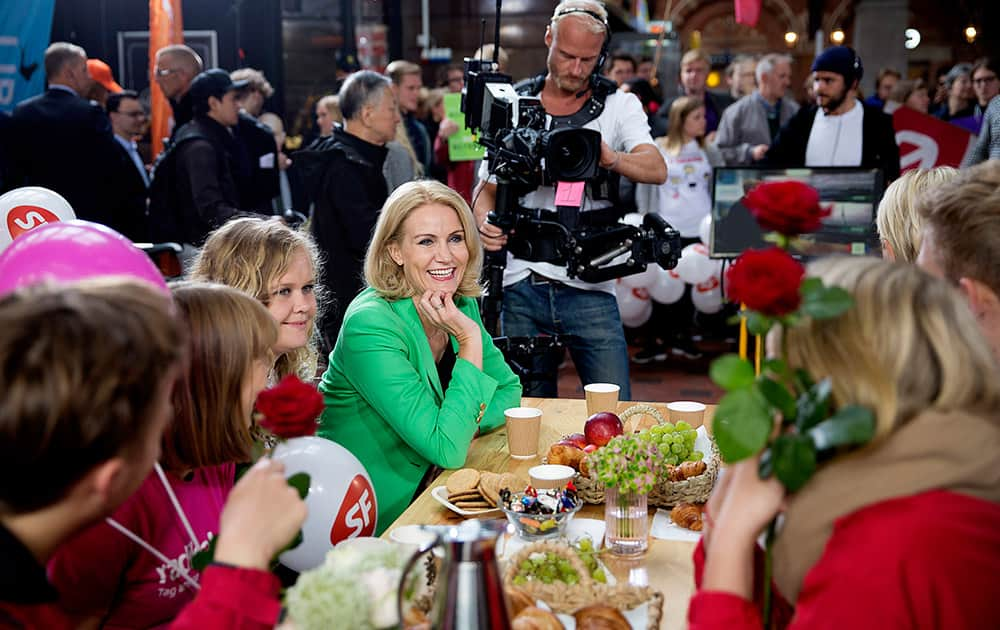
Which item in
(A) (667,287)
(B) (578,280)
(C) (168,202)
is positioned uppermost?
(C) (168,202)

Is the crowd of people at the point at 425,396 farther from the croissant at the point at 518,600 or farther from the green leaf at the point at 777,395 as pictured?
the croissant at the point at 518,600

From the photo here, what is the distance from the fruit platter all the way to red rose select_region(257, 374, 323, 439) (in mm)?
665

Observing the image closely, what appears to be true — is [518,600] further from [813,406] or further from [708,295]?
[708,295]

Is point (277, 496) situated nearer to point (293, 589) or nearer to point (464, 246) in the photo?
point (293, 589)

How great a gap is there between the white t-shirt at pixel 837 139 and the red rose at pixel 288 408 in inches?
165

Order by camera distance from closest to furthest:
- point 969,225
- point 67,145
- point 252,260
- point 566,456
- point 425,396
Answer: point 969,225 → point 566,456 → point 425,396 → point 252,260 → point 67,145

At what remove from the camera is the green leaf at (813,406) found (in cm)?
102

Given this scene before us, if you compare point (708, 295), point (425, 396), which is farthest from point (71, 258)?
point (708, 295)

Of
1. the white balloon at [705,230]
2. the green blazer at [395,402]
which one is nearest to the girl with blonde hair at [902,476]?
the green blazer at [395,402]

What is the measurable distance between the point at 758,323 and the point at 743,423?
0.36 ft

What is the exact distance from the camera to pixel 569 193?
2.98 m

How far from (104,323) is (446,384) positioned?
1702 millimetres

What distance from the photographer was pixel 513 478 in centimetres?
190

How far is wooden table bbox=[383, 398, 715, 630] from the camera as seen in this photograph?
1526 millimetres
